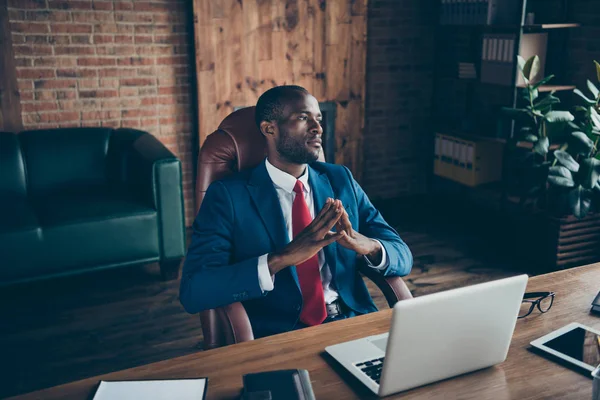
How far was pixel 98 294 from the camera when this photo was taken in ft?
11.4

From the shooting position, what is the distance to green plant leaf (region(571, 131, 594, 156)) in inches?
135

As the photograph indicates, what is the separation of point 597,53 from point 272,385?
141 inches

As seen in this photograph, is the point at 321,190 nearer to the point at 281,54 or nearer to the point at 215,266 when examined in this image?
the point at 215,266

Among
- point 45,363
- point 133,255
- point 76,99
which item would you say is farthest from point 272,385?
point 76,99

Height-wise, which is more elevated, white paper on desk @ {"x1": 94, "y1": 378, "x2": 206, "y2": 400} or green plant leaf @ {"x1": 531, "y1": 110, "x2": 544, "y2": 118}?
green plant leaf @ {"x1": 531, "y1": 110, "x2": 544, "y2": 118}

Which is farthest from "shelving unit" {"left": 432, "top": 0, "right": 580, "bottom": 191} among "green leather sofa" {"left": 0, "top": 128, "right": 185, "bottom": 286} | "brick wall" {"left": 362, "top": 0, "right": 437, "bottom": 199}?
"green leather sofa" {"left": 0, "top": 128, "right": 185, "bottom": 286}

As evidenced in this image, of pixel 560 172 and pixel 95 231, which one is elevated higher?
pixel 560 172

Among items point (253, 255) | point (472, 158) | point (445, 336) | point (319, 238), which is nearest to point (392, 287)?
point (319, 238)

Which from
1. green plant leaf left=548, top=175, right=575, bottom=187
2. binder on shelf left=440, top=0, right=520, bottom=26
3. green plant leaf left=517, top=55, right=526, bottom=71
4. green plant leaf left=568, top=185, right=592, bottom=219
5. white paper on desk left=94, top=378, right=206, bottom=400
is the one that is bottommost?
green plant leaf left=568, top=185, right=592, bottom=219

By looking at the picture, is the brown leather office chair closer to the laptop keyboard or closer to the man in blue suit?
the man in blue suit

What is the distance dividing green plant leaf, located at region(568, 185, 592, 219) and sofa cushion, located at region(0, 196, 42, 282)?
3.00 m

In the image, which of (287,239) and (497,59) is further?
(497,59)

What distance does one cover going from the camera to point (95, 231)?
3.34 metres

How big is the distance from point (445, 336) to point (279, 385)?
0.34 m
